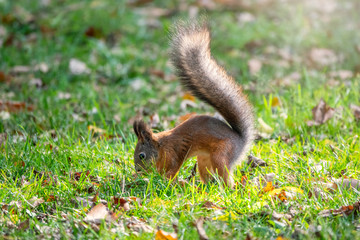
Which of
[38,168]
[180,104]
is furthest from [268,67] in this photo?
[38,168]

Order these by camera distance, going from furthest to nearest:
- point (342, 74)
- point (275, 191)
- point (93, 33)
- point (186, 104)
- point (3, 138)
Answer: point (93, 33), point (342, 74), point (186, 104), point (3, 138), point (275, 191)

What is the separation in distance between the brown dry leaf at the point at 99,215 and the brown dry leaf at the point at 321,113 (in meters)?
1.76

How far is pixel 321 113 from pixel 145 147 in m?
1.38

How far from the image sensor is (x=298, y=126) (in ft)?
11.4

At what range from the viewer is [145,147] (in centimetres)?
289

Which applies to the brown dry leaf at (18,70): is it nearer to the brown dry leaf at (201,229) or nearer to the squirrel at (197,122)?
the squirrel at (197,122)

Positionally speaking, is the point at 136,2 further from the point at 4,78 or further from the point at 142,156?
the point at 142,156

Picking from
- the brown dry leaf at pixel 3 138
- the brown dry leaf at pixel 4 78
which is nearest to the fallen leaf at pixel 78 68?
the brown dry leaf at pixel 4 78

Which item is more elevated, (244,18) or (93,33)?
(244,18)

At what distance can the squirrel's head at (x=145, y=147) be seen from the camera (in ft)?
9.42

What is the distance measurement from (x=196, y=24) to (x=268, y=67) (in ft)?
8.46

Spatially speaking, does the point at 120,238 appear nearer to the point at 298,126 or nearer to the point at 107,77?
the point at 298,126

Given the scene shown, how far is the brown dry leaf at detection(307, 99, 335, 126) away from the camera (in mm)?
3490

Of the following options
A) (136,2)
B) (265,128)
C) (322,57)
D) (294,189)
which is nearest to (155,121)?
(265,128)
